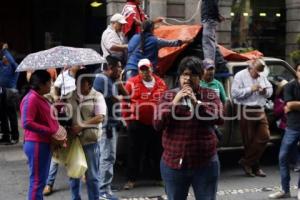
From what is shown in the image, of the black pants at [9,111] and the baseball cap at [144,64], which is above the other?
the baseball cap at [144,64]

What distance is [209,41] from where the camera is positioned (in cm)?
836

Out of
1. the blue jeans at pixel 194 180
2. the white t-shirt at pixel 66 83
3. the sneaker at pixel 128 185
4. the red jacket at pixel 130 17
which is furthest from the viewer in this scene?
the red jacket at pixel 130 17

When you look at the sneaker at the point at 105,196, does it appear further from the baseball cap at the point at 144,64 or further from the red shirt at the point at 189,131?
the red shirt at the point at 189,131

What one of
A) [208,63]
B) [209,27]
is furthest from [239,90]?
[209,27]

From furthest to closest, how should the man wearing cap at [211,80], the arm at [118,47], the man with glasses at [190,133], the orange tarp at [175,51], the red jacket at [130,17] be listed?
1. the red jacket at [130,17]
2. the arm at [118,47]
3. the orange tarp at [175,51]
4. the man wearing cap at [211,80]
5. the man with glasses at [190,133]

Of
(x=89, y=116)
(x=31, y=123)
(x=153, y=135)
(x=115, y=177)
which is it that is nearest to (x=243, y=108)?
(x=153, y=135)

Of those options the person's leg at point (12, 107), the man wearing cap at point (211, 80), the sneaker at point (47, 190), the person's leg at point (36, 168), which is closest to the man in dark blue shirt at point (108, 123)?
the sneaker at point (47, 190)

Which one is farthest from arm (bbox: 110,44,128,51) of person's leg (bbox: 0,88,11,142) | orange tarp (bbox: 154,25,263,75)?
person's leg (bbox: 0,88,11,142)

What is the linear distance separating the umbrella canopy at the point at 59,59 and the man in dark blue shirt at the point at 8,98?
183 inches

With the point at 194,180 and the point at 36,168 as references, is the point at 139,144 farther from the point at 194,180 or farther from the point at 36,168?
the point at 194,180

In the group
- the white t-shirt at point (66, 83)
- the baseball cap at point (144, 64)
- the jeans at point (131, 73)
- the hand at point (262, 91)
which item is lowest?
the hand at point (262, 91)

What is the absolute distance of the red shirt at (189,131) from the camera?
14.9 feet

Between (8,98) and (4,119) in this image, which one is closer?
(8,98)

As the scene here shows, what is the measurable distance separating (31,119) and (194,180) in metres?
1.93
